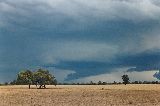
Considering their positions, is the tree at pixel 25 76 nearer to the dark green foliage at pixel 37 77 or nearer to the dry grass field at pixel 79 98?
the dark green foliage at pixel 37 77

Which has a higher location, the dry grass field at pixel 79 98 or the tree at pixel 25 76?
the tree at pixel 25 76

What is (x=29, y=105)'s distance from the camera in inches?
1849

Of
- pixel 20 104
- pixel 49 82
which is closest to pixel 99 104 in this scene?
pixel 20 104

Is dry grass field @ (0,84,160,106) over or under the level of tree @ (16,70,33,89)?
under

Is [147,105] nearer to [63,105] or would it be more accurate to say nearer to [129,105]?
[129,105]

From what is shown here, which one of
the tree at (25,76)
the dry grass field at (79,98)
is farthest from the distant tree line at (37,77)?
the dry grass field at (79,98)

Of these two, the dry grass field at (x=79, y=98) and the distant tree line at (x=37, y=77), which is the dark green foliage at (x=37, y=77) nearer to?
the distant tree line at (x=37, y=77)

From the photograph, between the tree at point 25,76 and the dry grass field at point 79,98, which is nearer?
the dry grass field at point 79,98

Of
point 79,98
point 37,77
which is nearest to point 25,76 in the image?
point 37,77

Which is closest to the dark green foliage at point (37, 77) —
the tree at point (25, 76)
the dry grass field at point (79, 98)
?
the tree at point (25, 76)

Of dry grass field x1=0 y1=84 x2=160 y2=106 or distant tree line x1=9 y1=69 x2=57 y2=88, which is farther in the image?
distant tree line x1=9 y1=69 x2=57 y2=88

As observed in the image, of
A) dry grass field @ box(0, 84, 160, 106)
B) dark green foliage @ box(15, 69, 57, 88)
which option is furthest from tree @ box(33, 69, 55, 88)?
dry grass field @ box(0, 84, 160, 106)

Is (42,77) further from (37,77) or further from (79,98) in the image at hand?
(79,98)

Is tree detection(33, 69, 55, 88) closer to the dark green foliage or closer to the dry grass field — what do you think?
the dark green foliage
